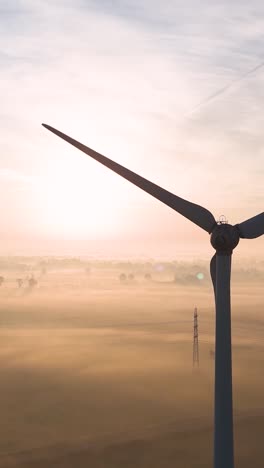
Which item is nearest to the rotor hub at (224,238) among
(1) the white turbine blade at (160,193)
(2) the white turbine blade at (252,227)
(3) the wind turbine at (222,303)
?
(3) the wind turbine at (222,303)

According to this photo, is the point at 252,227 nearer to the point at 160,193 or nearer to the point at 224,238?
the point at 224,238

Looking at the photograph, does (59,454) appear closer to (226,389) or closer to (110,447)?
(110,447)

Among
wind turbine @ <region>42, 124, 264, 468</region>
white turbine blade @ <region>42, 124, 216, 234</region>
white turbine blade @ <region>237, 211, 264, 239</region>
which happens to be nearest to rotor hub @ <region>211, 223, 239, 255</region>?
wind turbine @ <region>42, 124, 264, 468</region>

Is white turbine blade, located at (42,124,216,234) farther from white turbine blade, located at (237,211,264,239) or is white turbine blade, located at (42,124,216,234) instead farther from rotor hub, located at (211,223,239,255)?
white turbine blade, located at (237,211,264,239)

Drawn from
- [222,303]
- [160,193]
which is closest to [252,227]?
[222,303]

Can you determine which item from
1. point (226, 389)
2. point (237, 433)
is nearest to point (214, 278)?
point (226, 389)

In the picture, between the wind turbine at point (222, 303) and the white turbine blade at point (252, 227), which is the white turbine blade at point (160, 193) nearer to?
the wind turbine at point (222, 303)
